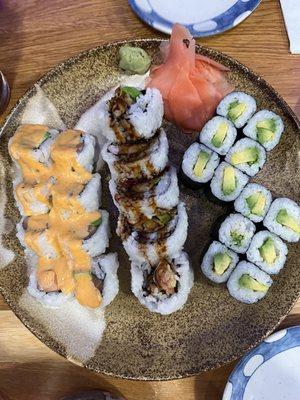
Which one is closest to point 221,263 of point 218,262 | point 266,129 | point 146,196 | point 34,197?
point 218,262

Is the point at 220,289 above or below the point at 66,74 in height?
below

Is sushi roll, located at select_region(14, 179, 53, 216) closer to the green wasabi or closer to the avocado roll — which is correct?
the avocado roll

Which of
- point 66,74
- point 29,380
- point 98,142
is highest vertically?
point 66,74

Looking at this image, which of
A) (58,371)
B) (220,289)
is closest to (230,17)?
(220,289)

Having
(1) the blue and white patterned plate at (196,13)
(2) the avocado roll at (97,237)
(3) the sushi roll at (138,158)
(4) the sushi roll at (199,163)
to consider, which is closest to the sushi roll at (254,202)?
(4) the sushi roll at (199,163)

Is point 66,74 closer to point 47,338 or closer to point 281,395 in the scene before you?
point 47,338

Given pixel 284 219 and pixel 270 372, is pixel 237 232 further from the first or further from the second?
pixel 270 372

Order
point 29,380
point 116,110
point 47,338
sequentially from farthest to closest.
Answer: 1. point 29,380
2. point 47,338
3. point 116,110

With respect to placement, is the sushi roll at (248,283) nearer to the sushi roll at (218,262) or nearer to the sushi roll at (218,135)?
the sushi roll at (218,262)
